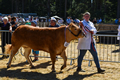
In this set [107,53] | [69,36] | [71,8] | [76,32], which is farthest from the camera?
[71,8]

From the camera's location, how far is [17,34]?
676cm

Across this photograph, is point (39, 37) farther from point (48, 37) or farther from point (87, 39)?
point (87, 39)

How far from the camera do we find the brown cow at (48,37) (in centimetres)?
607

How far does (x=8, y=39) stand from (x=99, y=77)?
4.55 m

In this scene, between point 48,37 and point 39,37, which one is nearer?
point 48,37

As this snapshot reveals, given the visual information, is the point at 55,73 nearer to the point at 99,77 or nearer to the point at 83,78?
the point at 83,78

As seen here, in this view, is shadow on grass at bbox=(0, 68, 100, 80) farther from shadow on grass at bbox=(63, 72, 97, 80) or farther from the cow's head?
the cow's head

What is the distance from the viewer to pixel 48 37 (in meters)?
6.34

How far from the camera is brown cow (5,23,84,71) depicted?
6070mm

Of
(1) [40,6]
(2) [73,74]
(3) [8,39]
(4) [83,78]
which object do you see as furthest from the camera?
(1) [40,6]

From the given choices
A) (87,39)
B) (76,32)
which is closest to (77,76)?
(87,39)

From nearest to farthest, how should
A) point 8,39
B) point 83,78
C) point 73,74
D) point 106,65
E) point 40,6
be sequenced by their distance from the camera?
point 83,78 < point 73,74 < point 106,65 < point 8,39 < point 40,6

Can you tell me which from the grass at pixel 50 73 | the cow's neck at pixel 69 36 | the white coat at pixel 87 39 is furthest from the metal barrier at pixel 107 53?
the cow's neck at pixel 69 36

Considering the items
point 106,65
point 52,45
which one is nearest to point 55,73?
point 52,45
